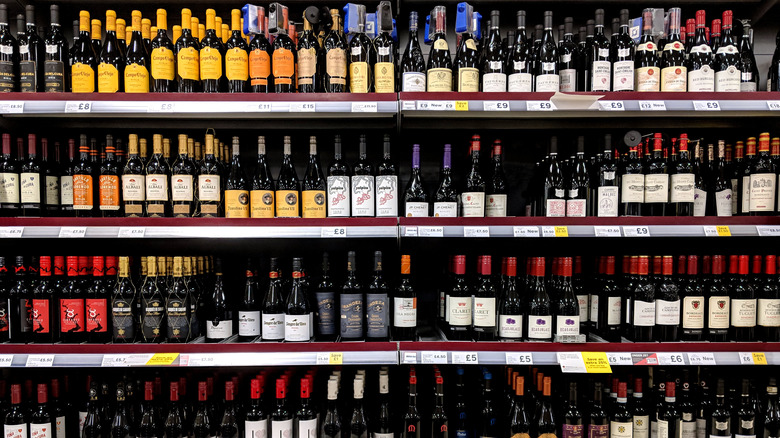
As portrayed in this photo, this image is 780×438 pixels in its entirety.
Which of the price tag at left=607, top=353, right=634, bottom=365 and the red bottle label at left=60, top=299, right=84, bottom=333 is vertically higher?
the red bottle label at left=60, top=299, right=84, bottom=333

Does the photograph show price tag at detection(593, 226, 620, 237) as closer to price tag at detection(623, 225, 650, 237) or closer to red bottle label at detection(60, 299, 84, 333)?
price tag at detection(623, 225, 650, 237)

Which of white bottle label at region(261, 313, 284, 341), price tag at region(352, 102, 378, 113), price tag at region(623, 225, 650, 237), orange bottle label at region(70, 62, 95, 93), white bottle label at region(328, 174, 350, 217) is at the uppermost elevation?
orange bottle label at region(70, 62, 95, 93)

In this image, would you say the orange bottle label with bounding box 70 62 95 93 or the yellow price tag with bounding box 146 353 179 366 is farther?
the orange bottle label with bounding box 70 62 95 93

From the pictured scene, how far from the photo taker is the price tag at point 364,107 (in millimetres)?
1898

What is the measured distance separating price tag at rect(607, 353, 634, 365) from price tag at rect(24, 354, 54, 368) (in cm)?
234

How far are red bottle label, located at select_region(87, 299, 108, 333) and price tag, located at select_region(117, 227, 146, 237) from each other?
36 centimetres

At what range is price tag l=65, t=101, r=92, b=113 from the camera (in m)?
1.88

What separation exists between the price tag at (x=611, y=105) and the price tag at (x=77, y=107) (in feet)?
7.22

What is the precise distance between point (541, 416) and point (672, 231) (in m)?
1.02

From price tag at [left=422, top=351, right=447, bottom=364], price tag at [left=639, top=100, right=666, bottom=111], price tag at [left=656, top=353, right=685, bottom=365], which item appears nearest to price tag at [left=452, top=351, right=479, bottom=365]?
price tag at [left=422, top=351, right=447, bottom=364]

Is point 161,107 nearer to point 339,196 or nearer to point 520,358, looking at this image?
point 339,196

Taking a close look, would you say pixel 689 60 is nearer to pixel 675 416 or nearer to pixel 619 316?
pixel 619 316

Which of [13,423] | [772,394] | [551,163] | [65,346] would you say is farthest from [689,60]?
[13,423]

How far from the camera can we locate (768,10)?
2.31m
